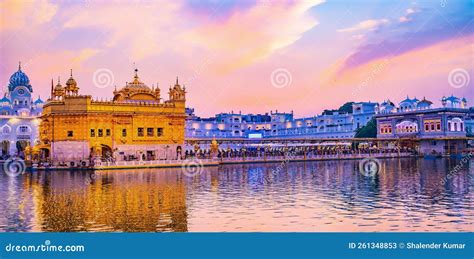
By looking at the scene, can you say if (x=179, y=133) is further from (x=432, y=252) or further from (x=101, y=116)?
(x=432, y=252)

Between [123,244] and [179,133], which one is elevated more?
[179,133]

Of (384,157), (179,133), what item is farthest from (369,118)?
(179,133)

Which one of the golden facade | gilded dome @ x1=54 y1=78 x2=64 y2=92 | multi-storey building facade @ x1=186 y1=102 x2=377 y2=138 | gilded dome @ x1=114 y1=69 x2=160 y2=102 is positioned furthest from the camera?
multi-storey building facade @ x1=186 y1=102 x2=377 y2=138

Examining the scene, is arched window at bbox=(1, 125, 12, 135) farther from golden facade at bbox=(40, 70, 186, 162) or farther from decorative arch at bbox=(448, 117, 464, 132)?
decorative arch at bbox=(448, 117, 464, 132)

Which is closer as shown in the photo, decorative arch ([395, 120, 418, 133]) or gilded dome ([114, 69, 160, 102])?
gilded dome ([114, 69, 160, 102])

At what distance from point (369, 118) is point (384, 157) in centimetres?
3250

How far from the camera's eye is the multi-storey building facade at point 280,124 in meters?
106

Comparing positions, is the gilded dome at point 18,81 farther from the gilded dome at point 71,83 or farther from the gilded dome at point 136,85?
the gilded dome at point 71,83

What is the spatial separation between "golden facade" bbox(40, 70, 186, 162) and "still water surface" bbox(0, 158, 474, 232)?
18.8 m

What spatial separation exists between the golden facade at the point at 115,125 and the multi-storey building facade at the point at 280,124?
2009 inches

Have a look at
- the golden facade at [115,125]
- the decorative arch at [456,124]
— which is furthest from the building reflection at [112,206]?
the decorative arch at [456,124]

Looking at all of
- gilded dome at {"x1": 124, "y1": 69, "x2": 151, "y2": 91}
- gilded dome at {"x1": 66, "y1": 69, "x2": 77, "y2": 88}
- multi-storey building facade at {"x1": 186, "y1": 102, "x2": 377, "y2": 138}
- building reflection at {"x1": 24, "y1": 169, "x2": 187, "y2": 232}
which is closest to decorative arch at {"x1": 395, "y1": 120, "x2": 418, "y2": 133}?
multi-storey building facade at {"x1": 186, "y1": 102, "x2": 377, "y2": 138}

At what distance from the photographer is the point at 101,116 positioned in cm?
4747

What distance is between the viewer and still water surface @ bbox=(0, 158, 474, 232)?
49.6 ft
